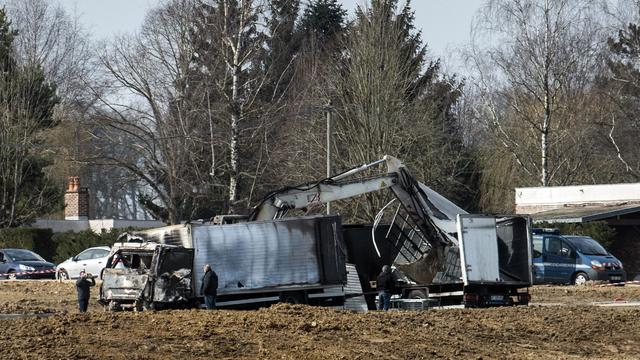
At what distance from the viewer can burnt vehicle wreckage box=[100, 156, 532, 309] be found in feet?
84.8

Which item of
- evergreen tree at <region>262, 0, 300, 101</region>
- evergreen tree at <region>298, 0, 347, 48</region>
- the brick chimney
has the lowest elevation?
the brick chimney

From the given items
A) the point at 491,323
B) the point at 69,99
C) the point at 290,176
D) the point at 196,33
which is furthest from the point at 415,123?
the point at 69,99

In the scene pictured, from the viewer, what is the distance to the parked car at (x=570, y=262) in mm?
40094

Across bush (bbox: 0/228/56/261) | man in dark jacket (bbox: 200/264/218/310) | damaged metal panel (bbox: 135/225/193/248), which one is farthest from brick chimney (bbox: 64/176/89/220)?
man in dark jacket (bbox: 200/264/218/310)

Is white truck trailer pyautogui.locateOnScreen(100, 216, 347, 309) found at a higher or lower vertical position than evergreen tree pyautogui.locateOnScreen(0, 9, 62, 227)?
lower

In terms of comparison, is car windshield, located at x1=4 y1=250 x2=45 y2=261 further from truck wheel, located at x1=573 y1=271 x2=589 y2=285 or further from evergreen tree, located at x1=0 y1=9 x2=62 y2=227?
truck wheel, located at x1=573 y1=271 x2=589 y2=285

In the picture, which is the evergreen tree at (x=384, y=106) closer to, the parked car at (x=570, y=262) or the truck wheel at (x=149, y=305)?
the parked car at (x=570, y=262)

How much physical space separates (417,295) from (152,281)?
6423mm

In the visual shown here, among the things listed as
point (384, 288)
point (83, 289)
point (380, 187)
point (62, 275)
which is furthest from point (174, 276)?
point (62, 275)

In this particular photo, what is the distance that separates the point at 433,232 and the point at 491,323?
663 centimetres

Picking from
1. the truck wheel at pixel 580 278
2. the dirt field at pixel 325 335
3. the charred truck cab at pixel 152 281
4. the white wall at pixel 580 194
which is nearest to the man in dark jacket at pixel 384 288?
the dirt field at pixel 325 335

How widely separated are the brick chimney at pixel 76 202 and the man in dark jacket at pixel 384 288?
43104mm

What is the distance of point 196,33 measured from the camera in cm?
5300

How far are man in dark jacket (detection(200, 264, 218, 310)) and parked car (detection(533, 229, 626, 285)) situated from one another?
1718 centimetres
